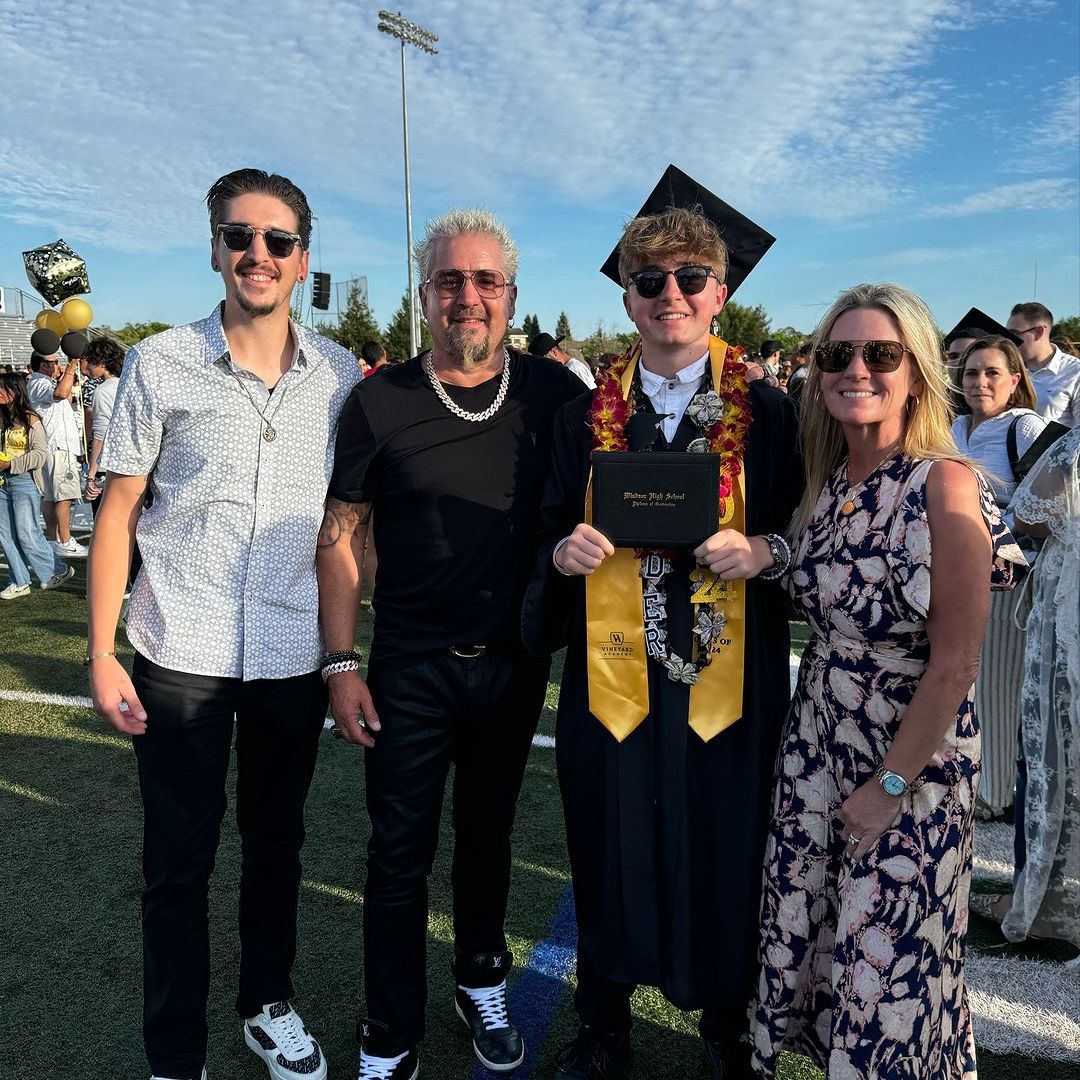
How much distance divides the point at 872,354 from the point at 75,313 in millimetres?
13578

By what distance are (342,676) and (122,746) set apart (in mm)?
2994

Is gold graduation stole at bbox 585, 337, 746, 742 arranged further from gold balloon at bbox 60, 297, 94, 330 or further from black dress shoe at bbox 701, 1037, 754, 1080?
gold balloon at bbox 60, 297, 94, 330

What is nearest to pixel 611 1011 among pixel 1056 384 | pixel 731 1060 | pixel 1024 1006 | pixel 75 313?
pixel 731 1060

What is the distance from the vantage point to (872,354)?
2.03 metres

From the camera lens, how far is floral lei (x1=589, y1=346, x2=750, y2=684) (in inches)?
87.3

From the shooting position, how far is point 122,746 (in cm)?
481

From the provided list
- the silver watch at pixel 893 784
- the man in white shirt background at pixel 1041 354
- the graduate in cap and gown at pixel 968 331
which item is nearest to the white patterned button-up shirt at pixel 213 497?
the silver watch at pixel 893 784

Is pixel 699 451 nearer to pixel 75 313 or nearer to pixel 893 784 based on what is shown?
pixel 893 784

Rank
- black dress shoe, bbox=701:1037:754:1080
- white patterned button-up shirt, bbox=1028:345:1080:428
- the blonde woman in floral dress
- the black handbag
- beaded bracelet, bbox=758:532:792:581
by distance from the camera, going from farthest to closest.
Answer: white patterned button-up shirt, bbox=1028:345:1080:428
the black handbag
black dress shoe, bbox=701:1037:754:1080
beaded bracelet, bbox=758:532:792:581
the blonde woman in floral dress

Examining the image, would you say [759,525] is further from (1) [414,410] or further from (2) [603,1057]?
(2) [603,1057]

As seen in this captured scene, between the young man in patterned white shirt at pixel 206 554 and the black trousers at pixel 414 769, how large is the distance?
10.6 inches

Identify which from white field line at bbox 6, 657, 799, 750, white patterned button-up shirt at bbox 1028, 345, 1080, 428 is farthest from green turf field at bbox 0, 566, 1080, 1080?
white patterned button-up shirt at bbox 1028, 345, 1080, 428

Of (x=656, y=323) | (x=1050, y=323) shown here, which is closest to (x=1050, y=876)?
(x=656, y=323)

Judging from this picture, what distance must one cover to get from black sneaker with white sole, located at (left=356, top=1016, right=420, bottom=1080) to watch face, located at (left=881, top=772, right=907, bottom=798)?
4.84 ft
